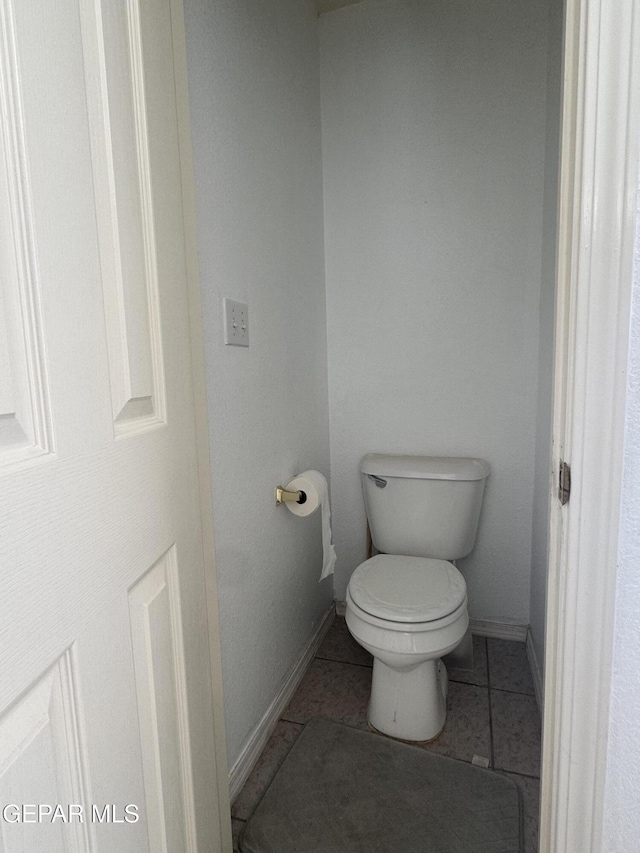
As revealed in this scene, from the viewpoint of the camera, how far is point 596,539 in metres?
0.54

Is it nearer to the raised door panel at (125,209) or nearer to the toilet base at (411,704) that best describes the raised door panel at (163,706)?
the raised door panel at (125,209)

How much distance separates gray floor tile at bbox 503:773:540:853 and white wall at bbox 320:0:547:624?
26.0 inches

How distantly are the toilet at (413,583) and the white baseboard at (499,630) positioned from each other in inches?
14.6

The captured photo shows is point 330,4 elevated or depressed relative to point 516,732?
elevated

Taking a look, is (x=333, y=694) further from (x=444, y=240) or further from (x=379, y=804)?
(x=444, y=240)

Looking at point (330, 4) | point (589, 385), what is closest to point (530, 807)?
point (589, 385)

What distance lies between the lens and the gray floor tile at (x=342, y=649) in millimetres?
1728

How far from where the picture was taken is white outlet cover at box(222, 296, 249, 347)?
1.10 meters

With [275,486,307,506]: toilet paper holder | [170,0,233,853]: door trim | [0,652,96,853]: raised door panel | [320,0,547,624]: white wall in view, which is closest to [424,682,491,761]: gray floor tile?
[320,0,547,624]: white wall

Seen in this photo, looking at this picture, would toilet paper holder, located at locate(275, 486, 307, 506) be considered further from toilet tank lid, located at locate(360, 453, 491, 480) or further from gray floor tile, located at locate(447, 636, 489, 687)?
gray floor tile, located at locate(447, 636, 489, 687)

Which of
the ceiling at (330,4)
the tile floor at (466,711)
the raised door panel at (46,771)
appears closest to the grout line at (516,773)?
the tile floor at (466,711)

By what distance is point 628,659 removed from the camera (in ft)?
1.81

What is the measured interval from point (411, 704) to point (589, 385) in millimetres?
1217

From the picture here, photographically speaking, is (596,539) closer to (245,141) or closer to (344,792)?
(344,792)
